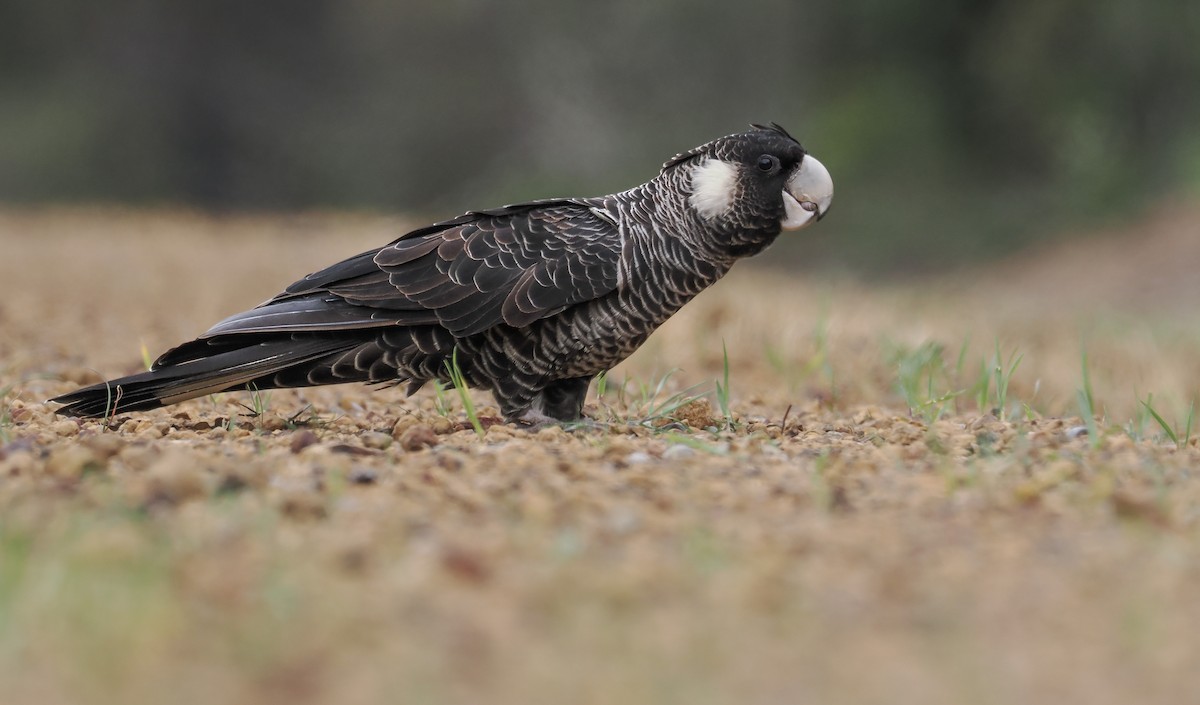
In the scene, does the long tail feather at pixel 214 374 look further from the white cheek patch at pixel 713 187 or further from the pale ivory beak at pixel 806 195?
the pale ivory beak at pixel 806 195

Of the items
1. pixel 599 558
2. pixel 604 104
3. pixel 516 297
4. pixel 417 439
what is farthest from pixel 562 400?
pixel 604 104

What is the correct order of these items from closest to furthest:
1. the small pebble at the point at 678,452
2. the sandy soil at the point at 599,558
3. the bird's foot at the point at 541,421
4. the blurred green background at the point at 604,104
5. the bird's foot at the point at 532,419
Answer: the sandy soil at the point at 599,558, the small pebble at the point at 678,452, the bird's foot at the point at 541,421, the bird's foot at the point at 532,419, the blurred green background at the point at 604,104

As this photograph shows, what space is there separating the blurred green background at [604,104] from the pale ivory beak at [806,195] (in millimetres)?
15816

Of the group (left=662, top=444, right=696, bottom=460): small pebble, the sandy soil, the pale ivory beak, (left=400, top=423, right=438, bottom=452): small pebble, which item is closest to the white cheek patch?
the pale ivory beak

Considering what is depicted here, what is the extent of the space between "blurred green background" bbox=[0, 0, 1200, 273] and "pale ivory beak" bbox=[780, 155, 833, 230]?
51.9 feet

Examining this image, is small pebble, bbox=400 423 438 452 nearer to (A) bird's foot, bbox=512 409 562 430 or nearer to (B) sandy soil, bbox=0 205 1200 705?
(B) sandy soil, bbox=0 205 1200 705

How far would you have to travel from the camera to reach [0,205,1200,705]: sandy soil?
1953 millimetres

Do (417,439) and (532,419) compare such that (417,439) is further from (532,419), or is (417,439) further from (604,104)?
(604,104)

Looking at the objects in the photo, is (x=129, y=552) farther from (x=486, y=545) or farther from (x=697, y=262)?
(x=697, y=262)

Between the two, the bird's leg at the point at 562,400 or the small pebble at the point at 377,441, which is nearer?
the small pebble at the point at 377,441

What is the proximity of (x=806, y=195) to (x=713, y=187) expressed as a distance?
339mm

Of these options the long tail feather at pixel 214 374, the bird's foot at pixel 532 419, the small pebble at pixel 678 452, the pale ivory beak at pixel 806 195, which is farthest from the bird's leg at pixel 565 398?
the small pebble at pixel 678 452

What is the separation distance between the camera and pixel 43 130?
24703 millimetres

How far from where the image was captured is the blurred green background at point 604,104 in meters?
20.0
